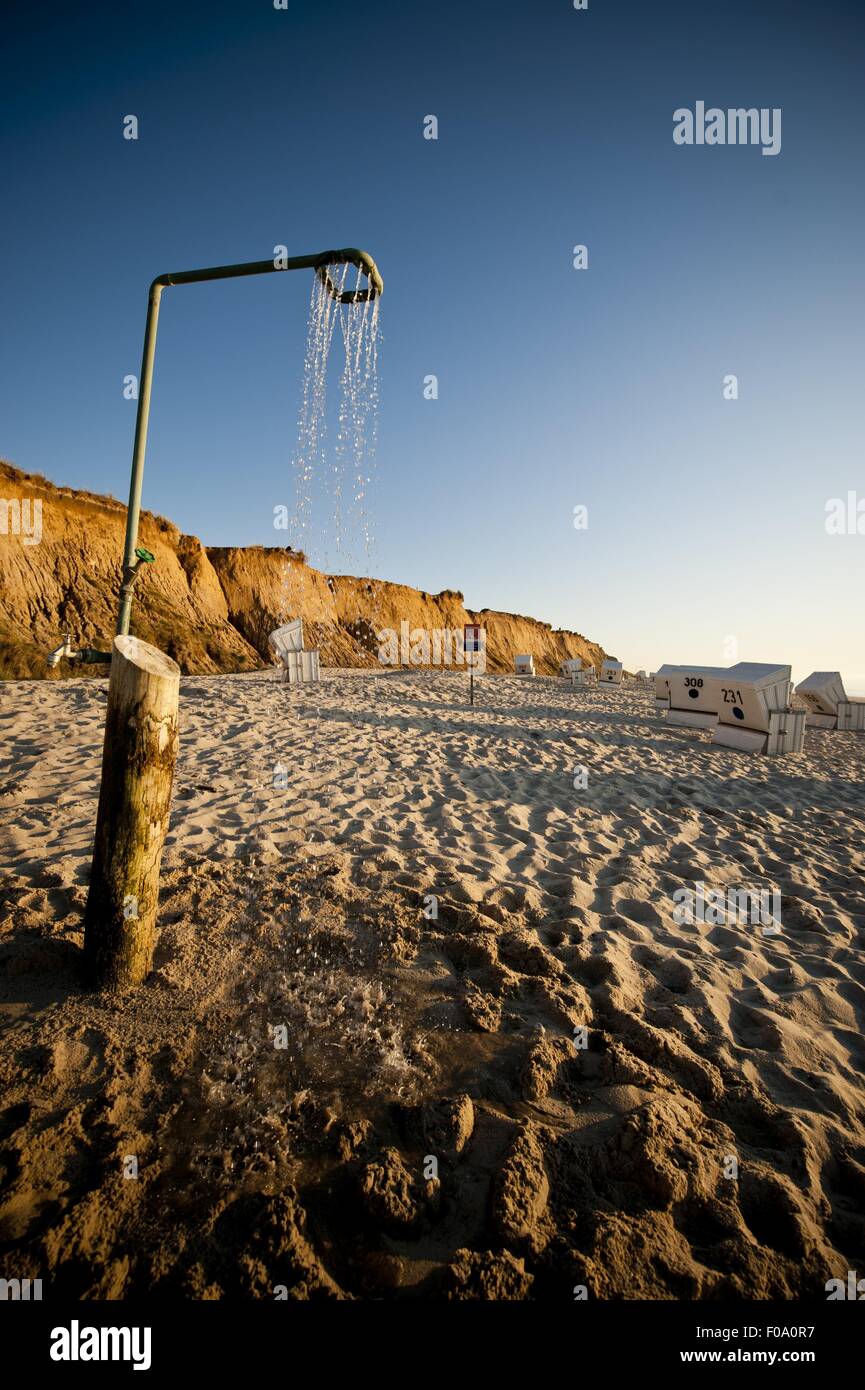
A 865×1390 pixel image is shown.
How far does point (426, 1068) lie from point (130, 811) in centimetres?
197

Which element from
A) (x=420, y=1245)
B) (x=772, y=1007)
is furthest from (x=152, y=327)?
(x=772, y=1007)

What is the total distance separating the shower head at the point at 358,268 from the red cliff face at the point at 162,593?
15.6 metres

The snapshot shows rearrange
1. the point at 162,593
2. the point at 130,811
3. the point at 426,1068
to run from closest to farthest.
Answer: the point at 426,1068
the point at 130,811
the point at 162,593

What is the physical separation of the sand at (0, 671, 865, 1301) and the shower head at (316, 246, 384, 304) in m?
4.09

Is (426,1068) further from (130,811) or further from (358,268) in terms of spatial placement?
(358,268)

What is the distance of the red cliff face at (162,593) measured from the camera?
17.4 m

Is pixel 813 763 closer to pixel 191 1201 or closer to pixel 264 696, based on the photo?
pixel 264 696

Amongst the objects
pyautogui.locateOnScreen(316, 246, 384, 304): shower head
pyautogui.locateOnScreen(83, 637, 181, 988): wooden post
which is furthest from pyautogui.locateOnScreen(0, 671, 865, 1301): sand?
pyautogui.locateOnScreen(316, 246, 384, 304): shower head

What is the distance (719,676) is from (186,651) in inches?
736

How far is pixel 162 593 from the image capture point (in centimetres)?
2306

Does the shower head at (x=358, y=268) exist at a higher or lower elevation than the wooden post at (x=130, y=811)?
higher

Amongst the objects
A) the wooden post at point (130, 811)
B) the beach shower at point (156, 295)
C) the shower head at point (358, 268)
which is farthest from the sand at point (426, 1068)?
the shower head at point (358, 268)

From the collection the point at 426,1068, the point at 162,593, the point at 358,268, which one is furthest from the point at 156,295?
the point at 162,593

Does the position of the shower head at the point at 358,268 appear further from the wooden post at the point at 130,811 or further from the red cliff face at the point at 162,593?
the red cliff face at the point at 162,593
